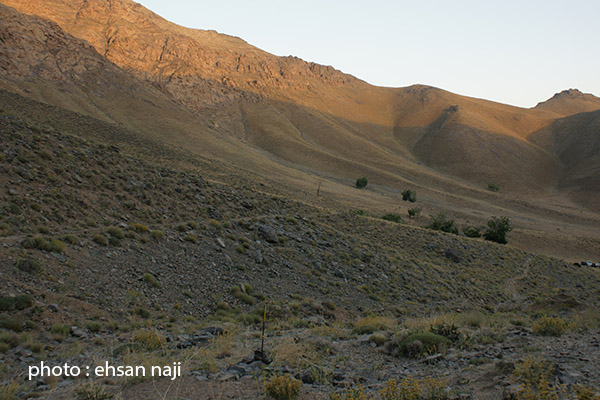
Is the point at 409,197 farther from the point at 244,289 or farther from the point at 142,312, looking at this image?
the point at 142,312

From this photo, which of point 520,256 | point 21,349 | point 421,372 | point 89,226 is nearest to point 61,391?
point 21,349

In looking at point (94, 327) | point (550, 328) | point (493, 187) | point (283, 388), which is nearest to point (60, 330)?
point (94, 327)

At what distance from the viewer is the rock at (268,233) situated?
18.8 m

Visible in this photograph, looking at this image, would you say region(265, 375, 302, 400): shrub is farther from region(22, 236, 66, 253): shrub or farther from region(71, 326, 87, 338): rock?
region(22, 236, 66, 253): shrub

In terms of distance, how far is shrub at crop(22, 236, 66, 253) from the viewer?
36.4 ft

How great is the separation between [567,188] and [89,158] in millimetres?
107345

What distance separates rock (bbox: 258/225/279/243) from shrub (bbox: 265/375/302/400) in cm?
1279

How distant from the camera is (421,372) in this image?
7020mm

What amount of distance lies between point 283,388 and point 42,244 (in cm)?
917

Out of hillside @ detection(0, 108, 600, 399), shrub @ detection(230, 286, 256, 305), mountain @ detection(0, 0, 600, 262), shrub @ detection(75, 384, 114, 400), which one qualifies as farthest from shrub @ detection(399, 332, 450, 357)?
mountain @ detection(0, 0, 600, 262)

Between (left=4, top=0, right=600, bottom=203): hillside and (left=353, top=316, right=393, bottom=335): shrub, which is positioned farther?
(left=4, top=0, right=600, bottom=203): hillside

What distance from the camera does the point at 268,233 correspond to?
62.3 ft

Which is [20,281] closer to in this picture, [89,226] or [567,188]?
[89,226]

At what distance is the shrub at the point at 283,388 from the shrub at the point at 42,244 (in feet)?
28.6
